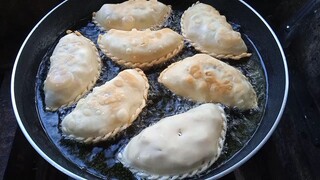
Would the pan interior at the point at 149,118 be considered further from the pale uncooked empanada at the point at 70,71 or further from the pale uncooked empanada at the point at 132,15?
the pale uncooked empanada at the point at 132,15

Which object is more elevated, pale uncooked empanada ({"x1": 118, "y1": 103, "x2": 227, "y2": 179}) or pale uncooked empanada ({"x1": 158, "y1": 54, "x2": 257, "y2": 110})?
pale uncooked empanada ({"x1": 158, "y1": 54, "x2": 257, "y2": 110})

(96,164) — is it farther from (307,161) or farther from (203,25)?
(307,161)

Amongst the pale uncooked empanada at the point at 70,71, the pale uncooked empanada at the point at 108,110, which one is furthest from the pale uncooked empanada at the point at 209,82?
the pale uncooked empanada at the point at 70,71

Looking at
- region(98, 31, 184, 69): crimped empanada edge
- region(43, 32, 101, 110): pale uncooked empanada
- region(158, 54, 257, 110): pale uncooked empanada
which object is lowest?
region(43, 32, 101, 110): pale uncooked empanada

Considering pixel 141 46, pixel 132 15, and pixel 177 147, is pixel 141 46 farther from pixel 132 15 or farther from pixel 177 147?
pixel 177 147

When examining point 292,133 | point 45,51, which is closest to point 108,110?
point 45,51

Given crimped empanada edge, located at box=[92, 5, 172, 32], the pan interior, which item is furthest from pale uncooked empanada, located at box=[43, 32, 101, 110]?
crimped empanada edge, located at box=[92, 5, 172, 32]

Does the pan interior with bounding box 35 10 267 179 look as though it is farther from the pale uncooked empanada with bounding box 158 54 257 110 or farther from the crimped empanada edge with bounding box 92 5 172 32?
the crimped empanada edge with bounding box 92 5 172 32

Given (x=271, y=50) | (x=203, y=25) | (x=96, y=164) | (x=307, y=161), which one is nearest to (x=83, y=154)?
(x=96, y=164)
